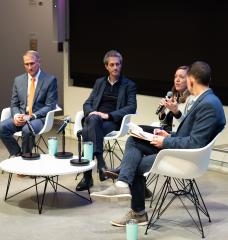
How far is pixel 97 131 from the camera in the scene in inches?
218

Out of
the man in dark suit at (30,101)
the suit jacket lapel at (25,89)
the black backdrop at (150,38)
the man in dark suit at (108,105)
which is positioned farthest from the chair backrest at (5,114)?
Result: the black backdrop at (150,38)

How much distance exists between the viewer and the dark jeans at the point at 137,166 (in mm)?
4070

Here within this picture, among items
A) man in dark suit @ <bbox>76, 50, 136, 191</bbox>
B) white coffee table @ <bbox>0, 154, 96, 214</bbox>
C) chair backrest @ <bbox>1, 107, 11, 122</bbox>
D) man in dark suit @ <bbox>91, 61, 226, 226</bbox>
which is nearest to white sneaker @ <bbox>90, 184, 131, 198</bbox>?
man in dark suit @ <bbox>91, 61, 226, 226</bbox>

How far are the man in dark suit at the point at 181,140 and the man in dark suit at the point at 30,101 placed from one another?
1.93 meters

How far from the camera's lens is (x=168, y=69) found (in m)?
6.66

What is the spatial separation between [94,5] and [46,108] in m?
2.20

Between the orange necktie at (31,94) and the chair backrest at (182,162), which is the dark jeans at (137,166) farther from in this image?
the orange necktie at (31,94)

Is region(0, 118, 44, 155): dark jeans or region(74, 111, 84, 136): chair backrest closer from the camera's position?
region(0, 118, 44, 155): dark jeans

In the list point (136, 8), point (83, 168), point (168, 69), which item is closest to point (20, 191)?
point (83, 168)

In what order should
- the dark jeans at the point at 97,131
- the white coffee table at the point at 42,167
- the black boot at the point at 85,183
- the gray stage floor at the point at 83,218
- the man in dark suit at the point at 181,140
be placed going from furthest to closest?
the dark jeans at the point at 97,131 < the black boot at the point at 85,183 < the white coffee table at the point at 42,167 < the gray stage floor at the point at 83,218 < the man in dark suit at the point at 181,140

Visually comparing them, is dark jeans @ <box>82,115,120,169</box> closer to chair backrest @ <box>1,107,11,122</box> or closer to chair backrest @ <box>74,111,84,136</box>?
chair backrest @ <box>74,111,84,136</box>

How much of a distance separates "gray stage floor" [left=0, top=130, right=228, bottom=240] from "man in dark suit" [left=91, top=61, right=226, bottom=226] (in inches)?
8.1

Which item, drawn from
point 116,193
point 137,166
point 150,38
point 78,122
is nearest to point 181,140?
point 137,166

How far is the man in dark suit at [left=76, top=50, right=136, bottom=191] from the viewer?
5555mm
